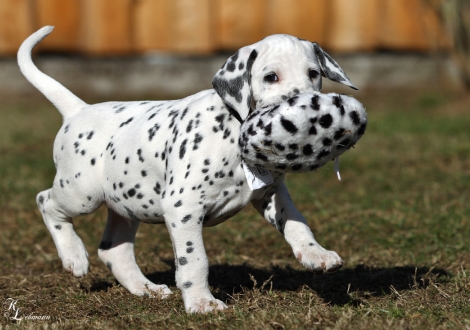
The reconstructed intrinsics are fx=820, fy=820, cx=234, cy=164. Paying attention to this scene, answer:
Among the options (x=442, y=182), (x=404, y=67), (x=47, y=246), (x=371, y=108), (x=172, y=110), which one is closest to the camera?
(x=172, y=110)

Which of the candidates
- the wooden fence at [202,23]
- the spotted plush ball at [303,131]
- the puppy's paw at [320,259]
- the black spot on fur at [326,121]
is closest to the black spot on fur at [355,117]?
the spotted plush ball at [303,131]

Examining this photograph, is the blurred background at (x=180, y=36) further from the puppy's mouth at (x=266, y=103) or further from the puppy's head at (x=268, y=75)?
the puppy's mouth at (x=266, y=103)

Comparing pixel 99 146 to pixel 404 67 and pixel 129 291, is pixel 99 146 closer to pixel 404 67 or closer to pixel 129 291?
pixel 129 291

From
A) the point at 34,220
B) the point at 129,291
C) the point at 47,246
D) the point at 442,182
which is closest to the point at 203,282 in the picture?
the point at 129,291

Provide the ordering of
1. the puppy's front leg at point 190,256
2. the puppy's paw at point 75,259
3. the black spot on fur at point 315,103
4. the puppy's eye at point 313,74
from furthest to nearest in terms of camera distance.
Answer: the puppy's paw at point 75,259 → the puppy's front leg at point 190,256 → the puppy's eye at point 313,74 → the black spot on fur at point 315,103

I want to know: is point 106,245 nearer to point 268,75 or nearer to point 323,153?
point 268,75

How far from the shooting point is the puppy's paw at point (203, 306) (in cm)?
429

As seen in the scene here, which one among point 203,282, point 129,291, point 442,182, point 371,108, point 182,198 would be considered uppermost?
point 182,198

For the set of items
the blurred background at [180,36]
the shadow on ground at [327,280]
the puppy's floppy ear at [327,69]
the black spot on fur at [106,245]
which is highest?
the puppy's floppy ear at [327,69]

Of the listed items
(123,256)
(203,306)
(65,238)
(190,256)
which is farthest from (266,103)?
(65,238)

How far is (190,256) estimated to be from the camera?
4.34 metres

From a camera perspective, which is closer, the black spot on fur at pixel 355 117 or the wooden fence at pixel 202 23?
the black spot on fur at pixel 355 117

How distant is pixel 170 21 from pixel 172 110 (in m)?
8.05

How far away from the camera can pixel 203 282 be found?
4.35 metres
